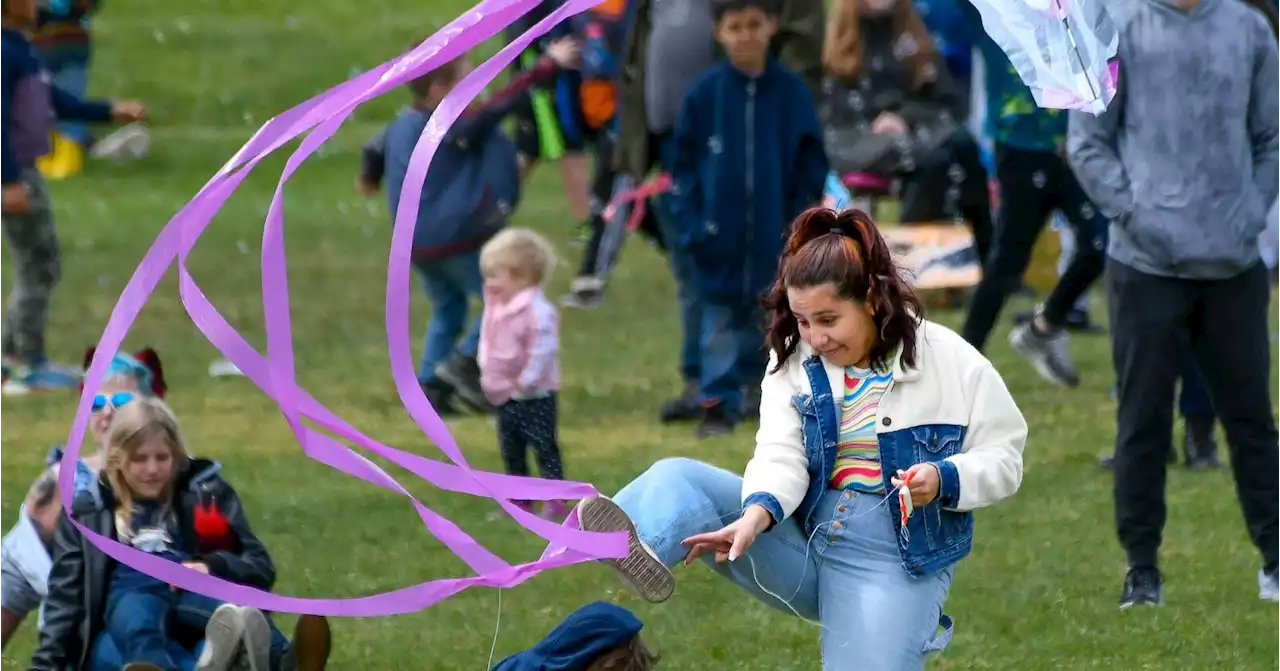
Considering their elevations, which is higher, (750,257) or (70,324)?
(750,257)

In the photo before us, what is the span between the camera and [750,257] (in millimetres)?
9133

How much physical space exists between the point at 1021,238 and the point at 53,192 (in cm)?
955

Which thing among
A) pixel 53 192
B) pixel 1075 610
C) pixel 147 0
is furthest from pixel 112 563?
pixel 147 0

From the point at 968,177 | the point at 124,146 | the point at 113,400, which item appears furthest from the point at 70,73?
the point at 113,400

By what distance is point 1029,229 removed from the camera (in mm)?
9617

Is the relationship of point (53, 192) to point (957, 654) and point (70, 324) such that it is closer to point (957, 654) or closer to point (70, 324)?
point (70, 324)

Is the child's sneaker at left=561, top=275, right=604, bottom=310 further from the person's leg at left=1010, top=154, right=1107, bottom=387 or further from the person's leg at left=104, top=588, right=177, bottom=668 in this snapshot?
the person's leg at left=104, top=588, right=177, bottom=668

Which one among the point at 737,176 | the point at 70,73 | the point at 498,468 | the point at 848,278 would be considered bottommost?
the point at 498,468

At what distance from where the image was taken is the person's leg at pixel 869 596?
458 cm

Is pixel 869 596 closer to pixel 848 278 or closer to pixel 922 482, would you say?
pixel 922 482

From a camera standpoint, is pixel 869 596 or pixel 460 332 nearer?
pixel 869 596

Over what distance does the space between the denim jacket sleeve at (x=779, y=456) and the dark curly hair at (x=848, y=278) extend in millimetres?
50

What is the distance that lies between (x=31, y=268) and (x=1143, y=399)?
6.02 m

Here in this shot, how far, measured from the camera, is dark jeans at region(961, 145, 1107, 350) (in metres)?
9.45
